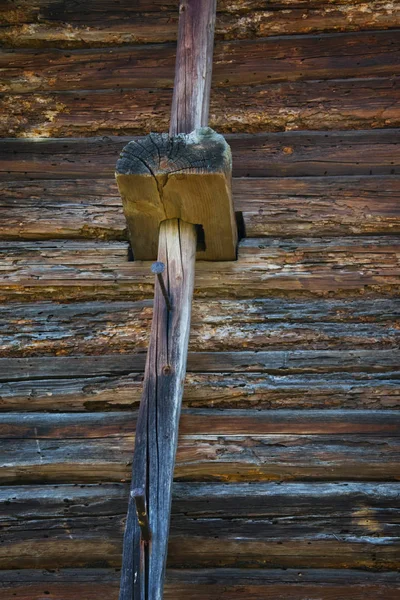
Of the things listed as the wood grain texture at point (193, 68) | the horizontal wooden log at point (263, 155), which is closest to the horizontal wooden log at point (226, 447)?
the wood grain texture at point (193, 68)

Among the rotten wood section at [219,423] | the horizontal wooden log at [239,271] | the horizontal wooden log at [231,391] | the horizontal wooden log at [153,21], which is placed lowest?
the rotten wood section at [219,423]

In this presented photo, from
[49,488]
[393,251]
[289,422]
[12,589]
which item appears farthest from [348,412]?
[12,589]

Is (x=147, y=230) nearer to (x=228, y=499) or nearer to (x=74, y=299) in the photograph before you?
(x=74, y=299)

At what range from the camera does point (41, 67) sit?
4141 millimetres

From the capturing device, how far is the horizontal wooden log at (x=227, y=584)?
8.32ft

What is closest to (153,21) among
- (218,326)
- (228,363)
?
(218,326)

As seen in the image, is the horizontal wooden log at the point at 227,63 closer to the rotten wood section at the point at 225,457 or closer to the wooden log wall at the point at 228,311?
the wooden log wall at the point at 228,311

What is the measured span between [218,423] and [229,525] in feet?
1.23

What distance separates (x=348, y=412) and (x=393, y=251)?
0.81 meters

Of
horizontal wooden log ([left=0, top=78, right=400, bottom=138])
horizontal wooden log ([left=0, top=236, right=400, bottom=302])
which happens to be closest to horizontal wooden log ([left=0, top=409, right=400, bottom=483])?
horizontal wooden log ([left=0, top=236, right=400, bottom=302])

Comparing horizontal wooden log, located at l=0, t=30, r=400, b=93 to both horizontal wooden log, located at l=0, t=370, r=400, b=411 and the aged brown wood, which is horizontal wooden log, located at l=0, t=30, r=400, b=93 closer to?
the aged brown wood

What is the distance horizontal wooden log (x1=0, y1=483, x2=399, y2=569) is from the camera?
2605 millimetres

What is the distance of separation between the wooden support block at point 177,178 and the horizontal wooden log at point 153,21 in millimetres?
→ 1529

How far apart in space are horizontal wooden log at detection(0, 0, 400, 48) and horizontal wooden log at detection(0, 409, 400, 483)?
2.15 metres
